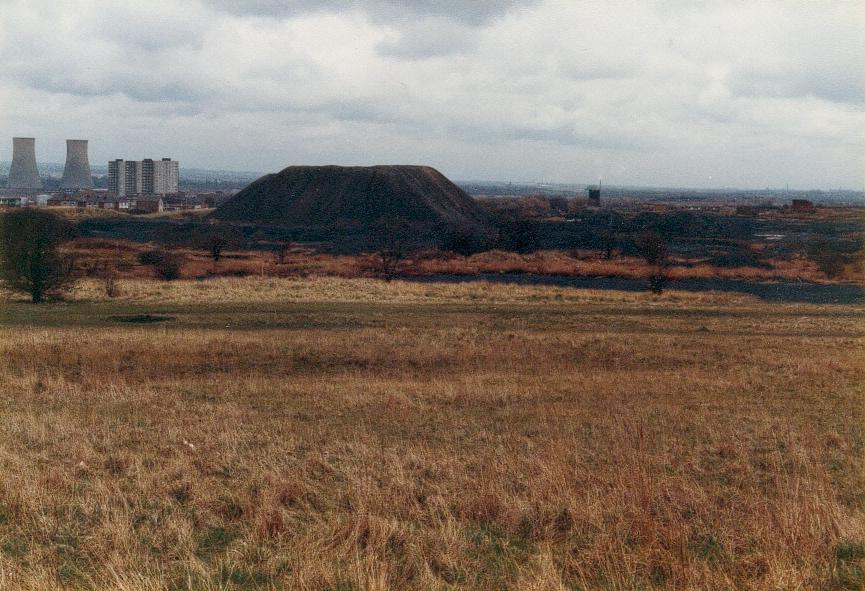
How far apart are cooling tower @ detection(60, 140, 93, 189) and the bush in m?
156

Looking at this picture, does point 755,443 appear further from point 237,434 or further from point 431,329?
point 431,329

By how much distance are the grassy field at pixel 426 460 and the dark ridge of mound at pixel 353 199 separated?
71019 mm

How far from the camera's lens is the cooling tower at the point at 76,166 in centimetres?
17112

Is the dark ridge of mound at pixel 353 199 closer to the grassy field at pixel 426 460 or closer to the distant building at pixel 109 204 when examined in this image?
the distant building at pixel 109 204

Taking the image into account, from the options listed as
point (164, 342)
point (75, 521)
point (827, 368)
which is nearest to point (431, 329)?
point (164, 342)

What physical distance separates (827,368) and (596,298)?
17.1 metres

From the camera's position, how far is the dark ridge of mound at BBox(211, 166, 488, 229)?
94.5 meters

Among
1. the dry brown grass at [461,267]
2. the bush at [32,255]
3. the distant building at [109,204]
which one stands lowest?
the dry brown grass at [461,267]

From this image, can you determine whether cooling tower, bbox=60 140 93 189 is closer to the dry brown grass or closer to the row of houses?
the row of houses

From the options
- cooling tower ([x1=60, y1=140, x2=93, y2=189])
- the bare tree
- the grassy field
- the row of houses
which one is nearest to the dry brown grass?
the bare tree

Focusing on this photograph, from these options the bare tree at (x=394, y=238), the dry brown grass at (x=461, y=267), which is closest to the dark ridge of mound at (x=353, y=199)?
the bare tree at (x=394, y=238)

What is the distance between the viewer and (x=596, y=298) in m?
33.4

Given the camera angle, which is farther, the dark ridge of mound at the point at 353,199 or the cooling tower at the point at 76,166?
the cooling tower at the point at 76,166

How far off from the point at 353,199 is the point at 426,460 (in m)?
91.2
